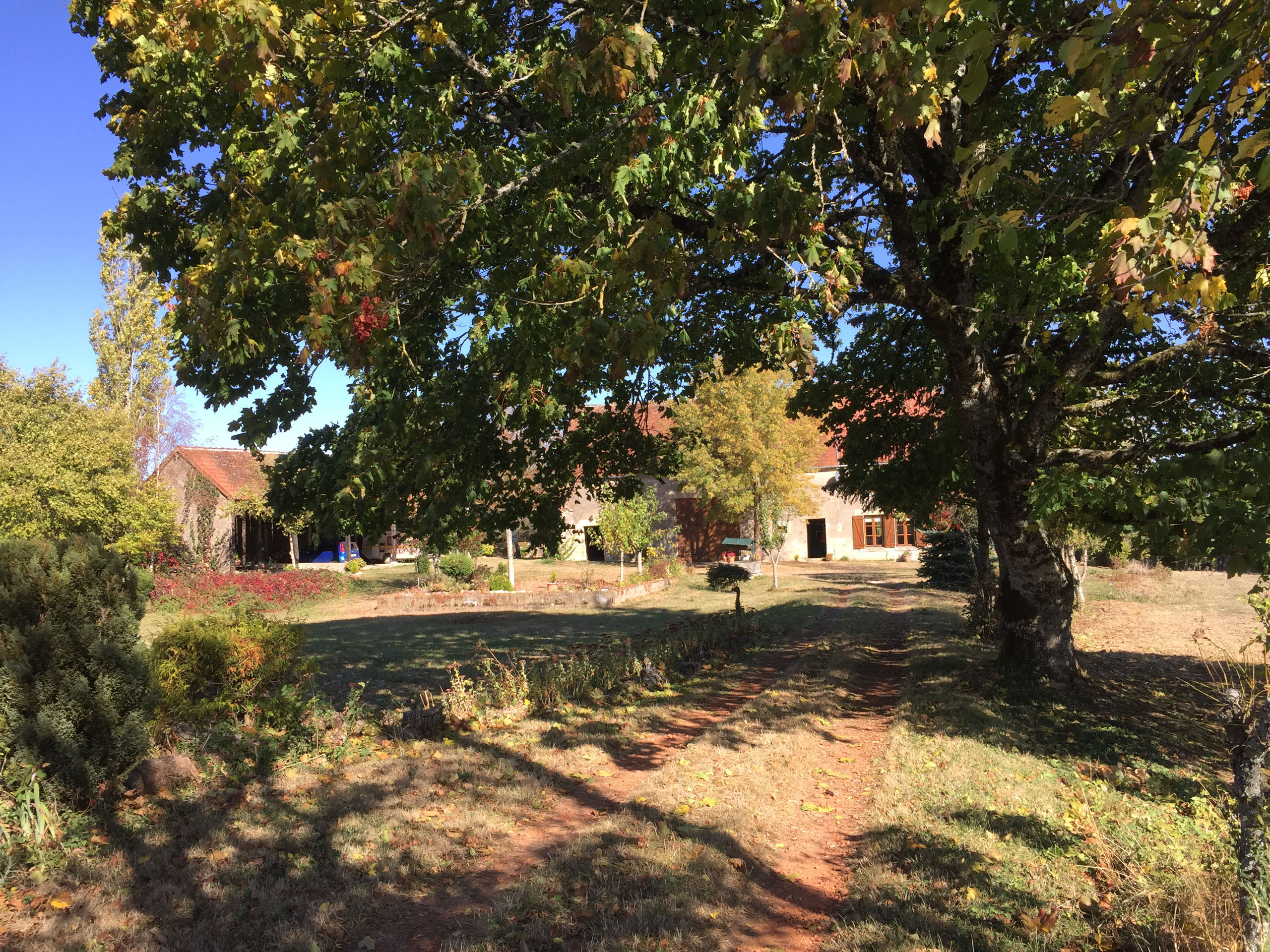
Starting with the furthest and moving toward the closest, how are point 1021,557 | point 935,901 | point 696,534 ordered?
point 696,534 < point 1021,557 < point 935,901

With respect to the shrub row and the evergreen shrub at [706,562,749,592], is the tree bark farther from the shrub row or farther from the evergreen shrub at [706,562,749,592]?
the evergreen shrub at [706,562,749,592]

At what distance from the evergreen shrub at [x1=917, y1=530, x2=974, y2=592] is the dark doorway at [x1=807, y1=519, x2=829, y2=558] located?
13760 millimetres

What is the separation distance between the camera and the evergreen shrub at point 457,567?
78.4ft

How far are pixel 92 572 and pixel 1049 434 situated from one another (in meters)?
9.33

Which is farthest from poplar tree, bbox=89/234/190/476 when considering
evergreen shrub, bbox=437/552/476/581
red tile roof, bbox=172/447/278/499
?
evergreen shrub, bbox=437/552/476/581

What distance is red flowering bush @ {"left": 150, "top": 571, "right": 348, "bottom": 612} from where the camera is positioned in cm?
2008

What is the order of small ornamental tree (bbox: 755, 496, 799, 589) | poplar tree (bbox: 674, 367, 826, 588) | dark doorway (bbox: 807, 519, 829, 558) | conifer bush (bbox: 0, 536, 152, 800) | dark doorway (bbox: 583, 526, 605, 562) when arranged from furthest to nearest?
dark doorway (bbox: 807, 519, 829, 558) < poplar tree (bbox: 674, 367, 826, 588) < dark doorway (bbox: 583, 526, 605, 562) < small ornamental tree (bbox: 755, 496, 799, 589) < conifer bush (bbox: 0, 536, 152, 800)

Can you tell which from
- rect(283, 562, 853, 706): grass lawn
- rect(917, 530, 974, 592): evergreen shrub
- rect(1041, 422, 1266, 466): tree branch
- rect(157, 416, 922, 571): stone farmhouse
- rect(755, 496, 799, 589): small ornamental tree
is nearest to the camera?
rect(1041, 422, 1266, 466): tree branch

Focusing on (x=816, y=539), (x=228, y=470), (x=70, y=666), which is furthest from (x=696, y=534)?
(x=70, y=666)

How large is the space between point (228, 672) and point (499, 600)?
1482 cm

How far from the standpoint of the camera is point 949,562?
74.1 ft

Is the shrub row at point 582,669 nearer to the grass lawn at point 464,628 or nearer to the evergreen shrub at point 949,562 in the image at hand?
the grass lawn at point 464,628

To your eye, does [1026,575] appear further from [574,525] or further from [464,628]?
[574,525]

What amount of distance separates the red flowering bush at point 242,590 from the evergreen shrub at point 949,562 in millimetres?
18419
